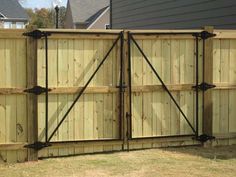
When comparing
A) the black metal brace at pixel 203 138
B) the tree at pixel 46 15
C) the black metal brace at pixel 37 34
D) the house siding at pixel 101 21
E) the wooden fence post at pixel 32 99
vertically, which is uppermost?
the tree at pixel 46 15

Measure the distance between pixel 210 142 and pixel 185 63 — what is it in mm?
1522

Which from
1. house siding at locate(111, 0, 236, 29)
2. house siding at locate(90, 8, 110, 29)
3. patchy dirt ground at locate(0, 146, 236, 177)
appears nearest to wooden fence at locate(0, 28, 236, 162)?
patchy dirt ground at locate(0, 146, 236, 177)

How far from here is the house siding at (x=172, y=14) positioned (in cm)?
1159

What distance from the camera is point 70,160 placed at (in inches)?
321

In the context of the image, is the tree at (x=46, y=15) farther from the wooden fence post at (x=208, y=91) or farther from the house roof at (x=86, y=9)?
the wooden fence post at (x=208, y=91)

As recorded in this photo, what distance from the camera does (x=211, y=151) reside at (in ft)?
29.1

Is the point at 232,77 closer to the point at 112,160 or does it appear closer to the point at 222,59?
the point at 222,59

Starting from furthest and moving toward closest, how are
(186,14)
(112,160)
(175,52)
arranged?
(186,14), (175,52), (112,160)

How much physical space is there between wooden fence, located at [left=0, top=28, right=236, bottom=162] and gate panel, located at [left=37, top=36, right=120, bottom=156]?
0.05 feet

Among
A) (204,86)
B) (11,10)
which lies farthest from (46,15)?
(204,86)


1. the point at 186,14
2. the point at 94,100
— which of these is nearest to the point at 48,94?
the point at 94,100

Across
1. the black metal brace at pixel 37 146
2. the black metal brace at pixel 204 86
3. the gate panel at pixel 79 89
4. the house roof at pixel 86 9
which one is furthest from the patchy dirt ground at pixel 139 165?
the house roof at pixel 86 9

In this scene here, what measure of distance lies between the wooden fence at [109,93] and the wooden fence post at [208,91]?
0.06 ft

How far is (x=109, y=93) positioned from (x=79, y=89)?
54 centimetres
